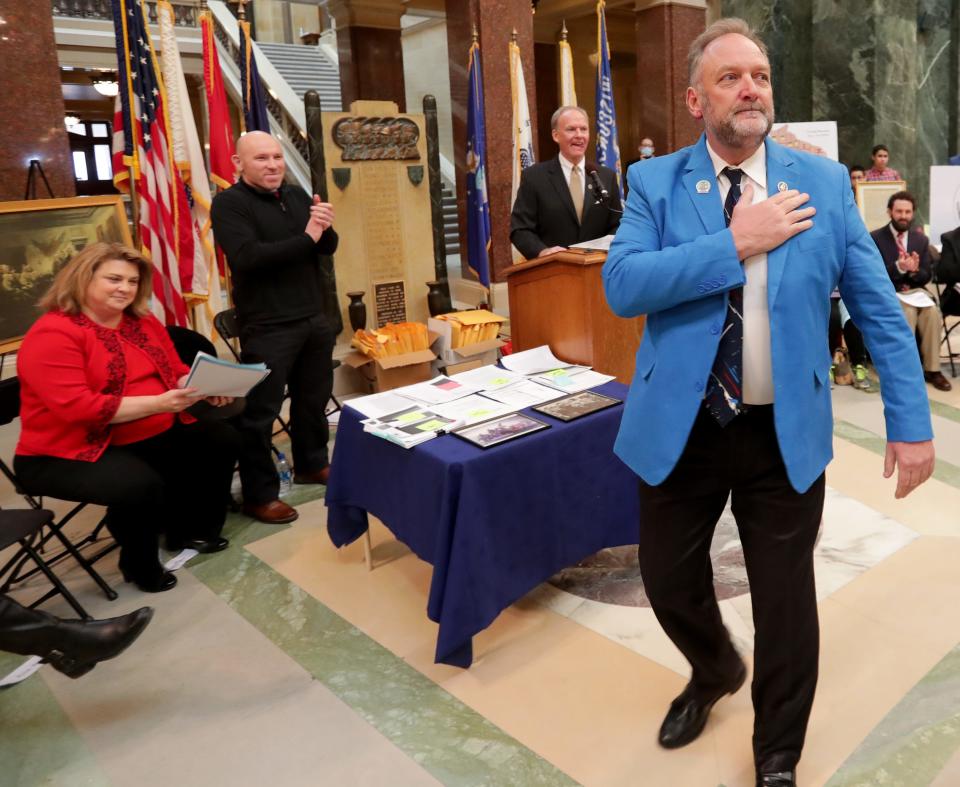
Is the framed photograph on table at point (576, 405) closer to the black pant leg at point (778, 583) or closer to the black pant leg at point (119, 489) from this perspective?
the black pant leg at point (778, 583)

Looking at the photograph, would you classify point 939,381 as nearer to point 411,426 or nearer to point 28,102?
point 411,426

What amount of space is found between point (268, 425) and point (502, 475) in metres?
1.76

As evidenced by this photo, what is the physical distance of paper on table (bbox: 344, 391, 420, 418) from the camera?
124 inches

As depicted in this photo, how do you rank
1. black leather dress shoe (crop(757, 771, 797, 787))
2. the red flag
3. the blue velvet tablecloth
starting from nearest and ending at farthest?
black leather dress shoe (crop(757, 771, 797, 787)) → the blue velvet tablecloth → the red flag

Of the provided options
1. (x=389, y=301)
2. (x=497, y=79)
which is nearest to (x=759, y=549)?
(x=389, y=301)

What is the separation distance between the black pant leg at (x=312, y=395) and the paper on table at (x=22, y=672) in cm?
174

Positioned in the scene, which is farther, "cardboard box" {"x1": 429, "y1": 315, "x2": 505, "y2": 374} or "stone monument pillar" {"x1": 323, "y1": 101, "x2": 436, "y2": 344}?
"stone monument pillar" {"x1": 323, "y1": 101, "x2": 436, "y2": 344}

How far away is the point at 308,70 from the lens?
582 inches

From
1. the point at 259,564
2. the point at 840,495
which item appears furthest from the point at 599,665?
the point at 840,495

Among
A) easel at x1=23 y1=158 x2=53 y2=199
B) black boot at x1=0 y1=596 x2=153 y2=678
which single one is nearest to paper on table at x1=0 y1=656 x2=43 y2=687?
black boot at x1=0 y1=596 x2=153 y2=678

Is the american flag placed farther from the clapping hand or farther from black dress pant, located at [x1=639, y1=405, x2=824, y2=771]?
black dress pant, located at [x1=639, y1=405, x2=824, y2=771]

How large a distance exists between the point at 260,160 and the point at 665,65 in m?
8.35

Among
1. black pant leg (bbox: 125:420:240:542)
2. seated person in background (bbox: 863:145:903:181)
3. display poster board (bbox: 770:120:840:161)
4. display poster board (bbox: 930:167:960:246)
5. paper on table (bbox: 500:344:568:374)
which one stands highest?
display poster board (bbox: 770:120:840:161)

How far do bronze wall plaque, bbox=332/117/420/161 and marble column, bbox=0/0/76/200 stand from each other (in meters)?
2.13
